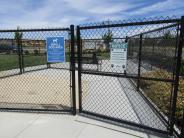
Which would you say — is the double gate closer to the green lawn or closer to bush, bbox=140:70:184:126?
bush, bbox=140:70:184:126

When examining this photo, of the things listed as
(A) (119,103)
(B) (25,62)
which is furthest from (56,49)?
(B) (25,62)

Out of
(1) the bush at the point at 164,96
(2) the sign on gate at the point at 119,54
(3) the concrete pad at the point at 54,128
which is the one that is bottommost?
(3) the concrete pad at the point at 54,128

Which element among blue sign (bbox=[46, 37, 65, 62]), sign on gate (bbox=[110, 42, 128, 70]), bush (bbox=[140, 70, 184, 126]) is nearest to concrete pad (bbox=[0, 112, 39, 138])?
blue sign (bbox=[46, 37, 65, 62])

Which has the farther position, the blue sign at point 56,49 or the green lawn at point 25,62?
the green lawn at point 25,62

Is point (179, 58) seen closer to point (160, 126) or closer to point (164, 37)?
point (160, 126)

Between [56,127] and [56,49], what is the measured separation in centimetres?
183

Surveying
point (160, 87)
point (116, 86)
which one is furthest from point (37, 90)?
point (160, 87)

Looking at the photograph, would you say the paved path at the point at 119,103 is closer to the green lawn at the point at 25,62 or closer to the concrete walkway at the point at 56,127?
the concrete walkway at the point at 56,127

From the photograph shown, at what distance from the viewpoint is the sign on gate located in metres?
Result: 4.71

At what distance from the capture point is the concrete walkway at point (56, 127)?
180 inches

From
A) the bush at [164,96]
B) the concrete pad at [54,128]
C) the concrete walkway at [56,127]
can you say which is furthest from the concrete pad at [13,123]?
the bush at [164,96]

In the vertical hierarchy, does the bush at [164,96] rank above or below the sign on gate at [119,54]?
below

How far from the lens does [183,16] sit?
3.86m

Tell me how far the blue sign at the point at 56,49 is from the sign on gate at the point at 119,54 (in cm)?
125
